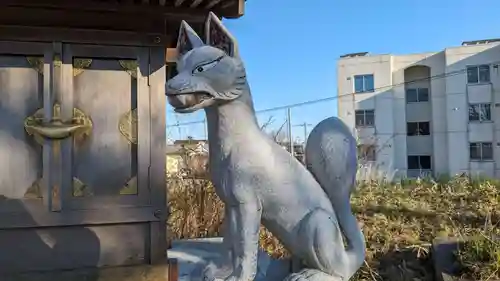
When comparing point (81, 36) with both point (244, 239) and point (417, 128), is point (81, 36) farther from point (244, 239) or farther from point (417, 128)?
point (417, 128)

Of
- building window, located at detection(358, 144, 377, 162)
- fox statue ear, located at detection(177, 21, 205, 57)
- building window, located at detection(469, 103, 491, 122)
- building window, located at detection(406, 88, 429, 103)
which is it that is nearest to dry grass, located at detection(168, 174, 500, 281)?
building window, located at detection(358, 144, 377, 162)

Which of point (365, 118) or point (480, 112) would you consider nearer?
point (480, 112)

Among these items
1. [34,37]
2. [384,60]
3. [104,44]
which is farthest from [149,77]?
[384,60]

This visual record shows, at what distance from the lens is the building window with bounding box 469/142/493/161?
58.5ft

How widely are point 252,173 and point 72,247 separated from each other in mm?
1784

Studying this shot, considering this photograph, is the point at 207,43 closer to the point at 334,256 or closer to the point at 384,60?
the point at 334,256

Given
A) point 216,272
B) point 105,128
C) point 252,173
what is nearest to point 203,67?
point 252,173

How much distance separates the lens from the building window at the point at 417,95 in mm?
19422

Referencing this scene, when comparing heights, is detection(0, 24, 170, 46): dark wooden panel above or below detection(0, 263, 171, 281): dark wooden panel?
above

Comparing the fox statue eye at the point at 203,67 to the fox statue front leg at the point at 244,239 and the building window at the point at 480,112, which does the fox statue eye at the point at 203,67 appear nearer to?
the fox statue front leg at the point at 244,239

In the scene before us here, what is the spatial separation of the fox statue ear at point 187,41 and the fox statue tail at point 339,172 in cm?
61

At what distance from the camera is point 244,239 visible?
1702mm

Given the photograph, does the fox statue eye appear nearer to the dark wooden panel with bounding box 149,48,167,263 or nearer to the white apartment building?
the dark wooden panel with bounding box 149,48,167,263

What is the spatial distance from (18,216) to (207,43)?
1838 millimetres
